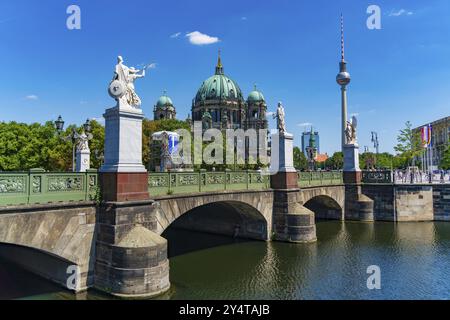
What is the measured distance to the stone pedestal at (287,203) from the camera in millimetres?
22422

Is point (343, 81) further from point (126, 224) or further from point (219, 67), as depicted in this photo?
point (219, 67)

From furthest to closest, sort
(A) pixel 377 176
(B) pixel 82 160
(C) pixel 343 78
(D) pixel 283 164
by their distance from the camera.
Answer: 1. (C) pixel 343 78
2. (A) pixel 377 176
3. (B) pixel 82 160
4. (D) pixel 283 164

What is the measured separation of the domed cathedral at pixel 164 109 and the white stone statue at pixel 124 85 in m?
100

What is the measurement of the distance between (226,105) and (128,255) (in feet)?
347

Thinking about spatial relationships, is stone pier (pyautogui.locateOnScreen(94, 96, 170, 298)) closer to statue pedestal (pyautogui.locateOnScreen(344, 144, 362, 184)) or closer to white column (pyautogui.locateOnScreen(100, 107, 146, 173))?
white column (pyautogui.locateOnScreen(100, 107, 146, 173))

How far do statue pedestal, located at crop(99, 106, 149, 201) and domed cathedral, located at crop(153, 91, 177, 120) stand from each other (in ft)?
332

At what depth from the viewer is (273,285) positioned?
14.8 meters

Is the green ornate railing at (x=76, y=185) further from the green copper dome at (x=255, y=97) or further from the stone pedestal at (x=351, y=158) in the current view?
the green copper dome at (x=255, y=97)

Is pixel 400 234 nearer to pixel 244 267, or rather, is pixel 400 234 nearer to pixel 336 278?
pixel 336 278

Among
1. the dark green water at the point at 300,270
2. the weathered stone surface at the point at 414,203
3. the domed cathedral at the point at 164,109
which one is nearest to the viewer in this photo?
the dark green water at the point at 300,270

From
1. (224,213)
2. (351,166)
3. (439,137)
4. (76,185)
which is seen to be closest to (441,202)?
(351,166)

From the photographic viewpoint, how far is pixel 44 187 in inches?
467

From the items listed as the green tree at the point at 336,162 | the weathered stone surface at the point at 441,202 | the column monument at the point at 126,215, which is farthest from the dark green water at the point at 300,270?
the green tree at the point at 336,162
